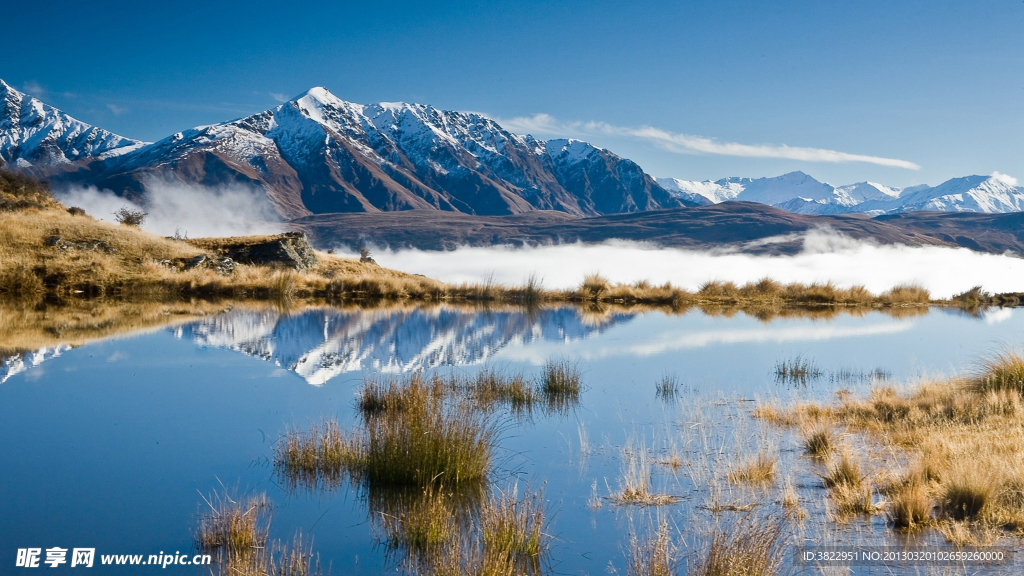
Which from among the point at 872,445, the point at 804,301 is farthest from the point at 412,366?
the point at 804,301

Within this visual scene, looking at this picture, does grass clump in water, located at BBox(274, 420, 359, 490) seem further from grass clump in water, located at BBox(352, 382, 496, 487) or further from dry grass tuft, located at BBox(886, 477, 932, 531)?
dry grass tuft, located at BBox(886, 477, 932, 531)

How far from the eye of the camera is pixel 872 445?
6.87m

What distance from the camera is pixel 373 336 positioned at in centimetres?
1435

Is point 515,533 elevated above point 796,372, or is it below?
above

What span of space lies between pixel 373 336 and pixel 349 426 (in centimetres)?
747

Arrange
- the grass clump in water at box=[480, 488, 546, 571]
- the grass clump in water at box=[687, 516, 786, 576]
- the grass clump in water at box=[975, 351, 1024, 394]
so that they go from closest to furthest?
the grass clump in water at box=[687, 516, 786, 576], the grass clump in water at box=[480, 488, 546, 571], the grass clump in water at box=[975, 351, 1024, 394]

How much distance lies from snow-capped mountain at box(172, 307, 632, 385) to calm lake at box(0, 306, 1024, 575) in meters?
0.09

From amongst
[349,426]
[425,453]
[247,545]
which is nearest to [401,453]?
[425,453]

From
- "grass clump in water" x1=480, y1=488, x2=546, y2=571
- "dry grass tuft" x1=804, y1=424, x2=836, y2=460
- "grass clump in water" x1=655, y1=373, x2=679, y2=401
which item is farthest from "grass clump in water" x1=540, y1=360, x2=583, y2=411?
"grass clump in water" x1=480, y1=488, x2=546, y2=571

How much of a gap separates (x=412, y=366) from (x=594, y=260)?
2215 inches

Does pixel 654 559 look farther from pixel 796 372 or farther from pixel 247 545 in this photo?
pixel 796 372

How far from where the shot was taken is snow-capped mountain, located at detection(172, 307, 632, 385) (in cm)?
1105

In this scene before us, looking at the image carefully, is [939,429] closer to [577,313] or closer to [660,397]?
[660,397]

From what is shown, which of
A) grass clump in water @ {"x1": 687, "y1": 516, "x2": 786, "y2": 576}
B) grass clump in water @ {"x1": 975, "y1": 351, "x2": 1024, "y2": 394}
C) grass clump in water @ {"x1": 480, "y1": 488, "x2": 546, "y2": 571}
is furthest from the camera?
→ grass clump in water @ {"x1": 975, "y1": 351, "x2": 1024, "y2": 394}
